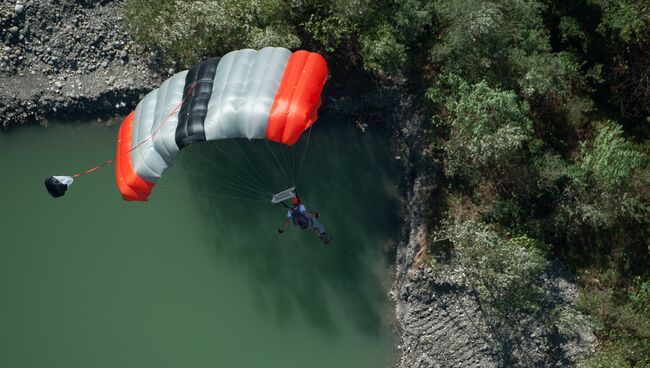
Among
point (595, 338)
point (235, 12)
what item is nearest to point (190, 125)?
point (235, 12)

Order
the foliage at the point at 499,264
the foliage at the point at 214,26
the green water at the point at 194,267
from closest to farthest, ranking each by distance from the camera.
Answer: the foliage at the point at 214,26 → the foliage at the point at 499,264 → the green water at the point at 194,267

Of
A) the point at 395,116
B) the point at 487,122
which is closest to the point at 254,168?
the point at 395,116

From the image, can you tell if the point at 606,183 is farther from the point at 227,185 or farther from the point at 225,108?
A: the point at 227,185

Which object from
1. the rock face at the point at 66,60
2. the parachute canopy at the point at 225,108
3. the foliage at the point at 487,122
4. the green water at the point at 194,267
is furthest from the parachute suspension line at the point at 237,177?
the foliage at the point at 487,122

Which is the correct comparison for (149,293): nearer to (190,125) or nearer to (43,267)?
(43,267)

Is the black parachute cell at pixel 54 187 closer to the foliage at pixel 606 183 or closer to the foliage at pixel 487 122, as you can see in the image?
the foliage at pixel 487 122

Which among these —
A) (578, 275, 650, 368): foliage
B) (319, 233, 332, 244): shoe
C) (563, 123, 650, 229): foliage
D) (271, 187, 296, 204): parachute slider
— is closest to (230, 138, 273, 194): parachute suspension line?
(319, 233, 332, 244): shoe

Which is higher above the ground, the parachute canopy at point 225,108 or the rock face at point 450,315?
the parachute canopy at point 225,108
